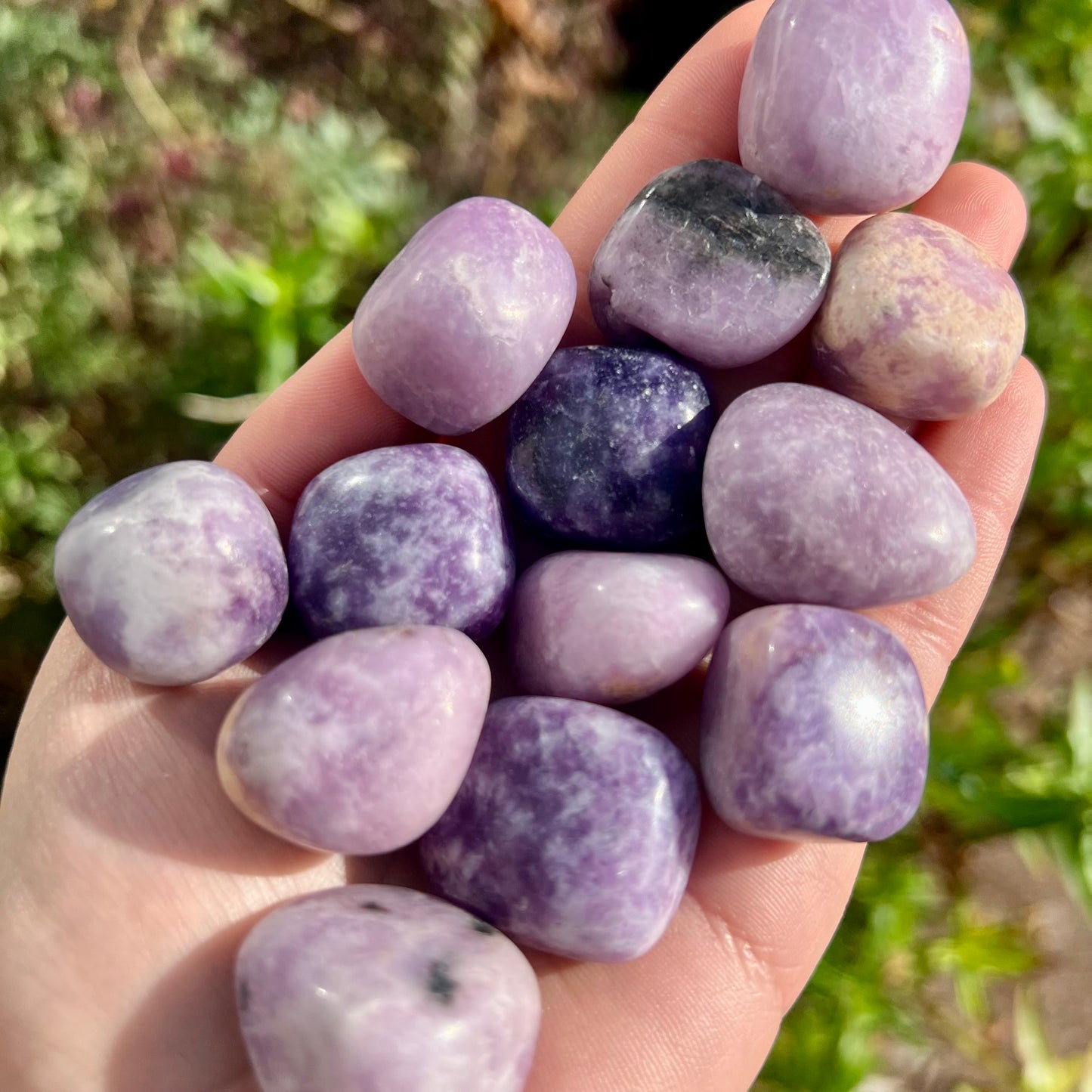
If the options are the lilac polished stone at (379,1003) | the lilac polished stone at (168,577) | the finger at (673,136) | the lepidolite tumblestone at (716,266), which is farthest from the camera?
the finger at (673,136)

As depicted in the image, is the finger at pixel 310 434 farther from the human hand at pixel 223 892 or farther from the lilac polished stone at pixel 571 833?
the lilac polished stone at pixel 571 833

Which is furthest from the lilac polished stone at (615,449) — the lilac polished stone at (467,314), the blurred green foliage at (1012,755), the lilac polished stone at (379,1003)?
the blurred green foliage at (1012,755)

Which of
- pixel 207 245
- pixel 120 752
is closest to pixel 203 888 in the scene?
pixel 120 752

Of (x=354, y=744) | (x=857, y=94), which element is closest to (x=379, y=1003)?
(x=354, y=744)

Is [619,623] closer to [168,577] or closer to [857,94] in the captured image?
[168,577]

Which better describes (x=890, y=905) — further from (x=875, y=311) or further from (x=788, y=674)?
(x=875, y=311)

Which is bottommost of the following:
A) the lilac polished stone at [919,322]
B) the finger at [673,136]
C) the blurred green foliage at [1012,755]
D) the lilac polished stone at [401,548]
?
the blurred green foliage at [1012,755]

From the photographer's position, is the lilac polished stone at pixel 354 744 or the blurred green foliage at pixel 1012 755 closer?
the lilac polished stone at pixel 354 744
